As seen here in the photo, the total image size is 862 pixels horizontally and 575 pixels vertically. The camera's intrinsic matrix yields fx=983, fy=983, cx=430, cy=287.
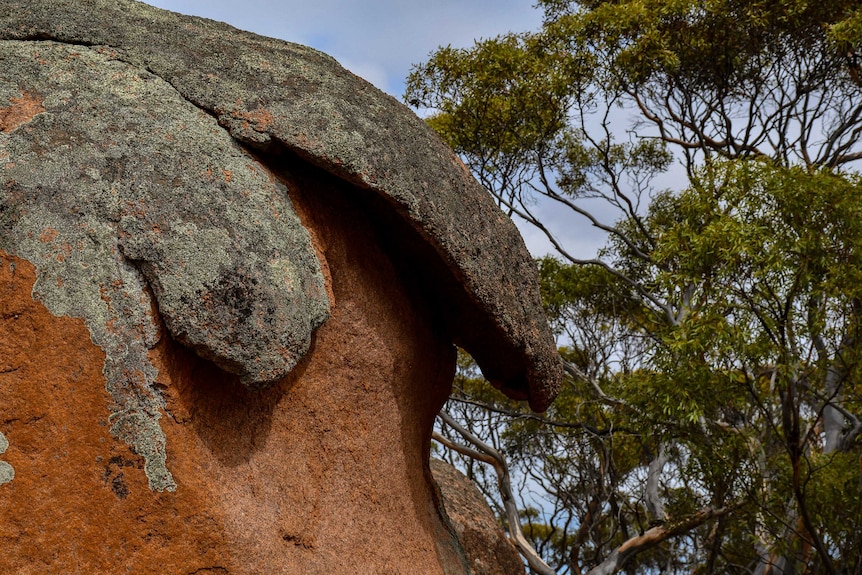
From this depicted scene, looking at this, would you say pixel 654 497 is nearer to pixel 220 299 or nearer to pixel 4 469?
pixel 220 299

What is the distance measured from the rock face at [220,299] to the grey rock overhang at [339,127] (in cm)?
2

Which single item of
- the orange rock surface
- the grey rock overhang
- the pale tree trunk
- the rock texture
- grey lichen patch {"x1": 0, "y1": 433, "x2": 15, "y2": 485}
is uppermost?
the pale tree trunk

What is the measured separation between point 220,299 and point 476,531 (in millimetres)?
5437

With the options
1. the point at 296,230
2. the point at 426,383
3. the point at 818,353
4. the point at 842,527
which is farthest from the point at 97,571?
the point at 842,527

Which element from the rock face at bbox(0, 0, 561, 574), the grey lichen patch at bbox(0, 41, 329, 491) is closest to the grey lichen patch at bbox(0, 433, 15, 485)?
the rock face at bbox(0, 0, 561, 574)

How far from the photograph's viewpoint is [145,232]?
13.4ft

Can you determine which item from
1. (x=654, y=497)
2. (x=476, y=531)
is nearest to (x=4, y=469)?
(x=476, y=531)

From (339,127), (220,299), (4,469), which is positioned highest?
(339,127)

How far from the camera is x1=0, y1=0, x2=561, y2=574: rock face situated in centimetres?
392

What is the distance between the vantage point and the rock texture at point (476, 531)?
8.78 meters

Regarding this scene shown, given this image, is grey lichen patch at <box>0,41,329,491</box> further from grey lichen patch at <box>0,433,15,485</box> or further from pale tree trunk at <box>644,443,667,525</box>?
pale tree trunk at <box>644,443,667,525</box>

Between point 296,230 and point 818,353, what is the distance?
665 centimetres

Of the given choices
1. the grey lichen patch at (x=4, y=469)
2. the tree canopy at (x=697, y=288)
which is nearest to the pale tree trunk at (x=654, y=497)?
the tree canopy at (x=697, y=288)

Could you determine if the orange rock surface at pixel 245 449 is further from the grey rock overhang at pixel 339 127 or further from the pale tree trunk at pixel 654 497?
the pale tree trunk at pixel 654 497
